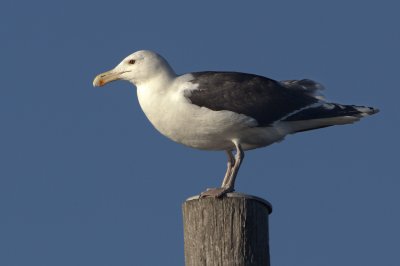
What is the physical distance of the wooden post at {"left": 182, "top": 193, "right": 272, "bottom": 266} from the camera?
8.28 meters

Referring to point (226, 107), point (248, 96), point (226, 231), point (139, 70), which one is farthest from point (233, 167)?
point (226, 231)

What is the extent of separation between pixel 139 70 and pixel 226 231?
15.5ft

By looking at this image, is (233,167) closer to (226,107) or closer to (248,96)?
(226,107)

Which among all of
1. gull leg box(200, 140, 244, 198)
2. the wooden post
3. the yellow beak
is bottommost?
the wooden post

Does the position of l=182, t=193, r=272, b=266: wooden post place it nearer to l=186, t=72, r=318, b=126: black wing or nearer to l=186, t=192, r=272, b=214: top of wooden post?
l=186, t=192, r=272, b=214: top of wooden post

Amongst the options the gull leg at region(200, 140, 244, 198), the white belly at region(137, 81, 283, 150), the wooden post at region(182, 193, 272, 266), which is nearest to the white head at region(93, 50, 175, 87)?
the white belly at region(137, 81, 283, 150)

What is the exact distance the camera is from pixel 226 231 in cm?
844

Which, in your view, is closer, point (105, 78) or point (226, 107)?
point (226, 107)

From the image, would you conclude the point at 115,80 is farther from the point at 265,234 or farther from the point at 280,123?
the point at 265,234

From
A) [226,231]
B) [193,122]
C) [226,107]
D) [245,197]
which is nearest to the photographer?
[226,231]

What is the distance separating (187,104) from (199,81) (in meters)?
0.54

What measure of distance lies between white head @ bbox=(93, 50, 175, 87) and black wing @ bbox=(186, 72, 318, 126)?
20.0 inches

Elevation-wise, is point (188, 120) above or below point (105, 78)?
below

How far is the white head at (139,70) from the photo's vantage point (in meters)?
12.5
